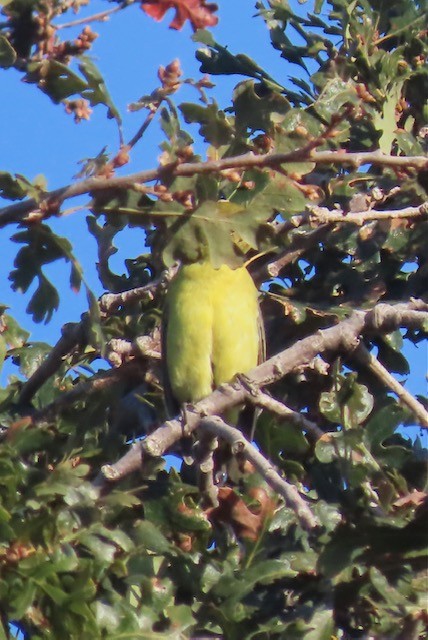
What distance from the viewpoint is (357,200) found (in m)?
4.25

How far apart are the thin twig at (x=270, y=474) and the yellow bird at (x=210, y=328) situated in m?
1.30

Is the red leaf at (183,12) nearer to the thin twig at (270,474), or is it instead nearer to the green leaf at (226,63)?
the thin twig at (270,474)

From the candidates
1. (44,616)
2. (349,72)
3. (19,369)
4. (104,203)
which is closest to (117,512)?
(44,616)

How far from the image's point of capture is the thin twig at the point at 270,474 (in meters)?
2.93

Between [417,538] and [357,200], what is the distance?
6.04 ft

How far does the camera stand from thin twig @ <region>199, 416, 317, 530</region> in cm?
293

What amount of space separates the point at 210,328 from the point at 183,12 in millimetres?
2276

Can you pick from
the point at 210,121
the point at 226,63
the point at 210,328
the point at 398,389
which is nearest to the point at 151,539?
the point at 398,389

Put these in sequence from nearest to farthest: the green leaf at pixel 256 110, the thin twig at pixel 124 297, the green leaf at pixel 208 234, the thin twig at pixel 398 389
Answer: the green leaf at pixel 208 234 → the green leaf at pixel 256 110 → the thin twig at pixel 398 389 → the thin twig at pixel 124 297

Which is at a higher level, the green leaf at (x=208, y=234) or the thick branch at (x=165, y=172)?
the thick branch at (x=165, y=172)

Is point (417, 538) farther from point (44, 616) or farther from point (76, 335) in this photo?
point (76, 335)

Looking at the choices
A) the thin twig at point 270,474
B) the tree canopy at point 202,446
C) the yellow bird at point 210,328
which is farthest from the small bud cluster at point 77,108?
the yellow bird at point 210,328

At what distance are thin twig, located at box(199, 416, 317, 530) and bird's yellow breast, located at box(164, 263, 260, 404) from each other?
131 centimetres

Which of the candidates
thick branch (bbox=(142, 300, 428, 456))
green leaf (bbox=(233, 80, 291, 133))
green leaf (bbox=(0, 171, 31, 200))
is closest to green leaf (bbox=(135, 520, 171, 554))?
thick branch (bbox=(142, 300, 428, 456))
